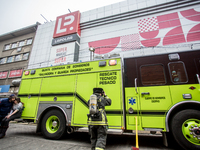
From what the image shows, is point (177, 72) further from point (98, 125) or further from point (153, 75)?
point (98, 125)

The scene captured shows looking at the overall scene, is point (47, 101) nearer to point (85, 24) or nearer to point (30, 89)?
point (30, 89)

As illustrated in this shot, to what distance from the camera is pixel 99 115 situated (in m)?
2.72

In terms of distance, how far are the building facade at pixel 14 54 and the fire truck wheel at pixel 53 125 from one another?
53.2 feet

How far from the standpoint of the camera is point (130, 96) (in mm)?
3648

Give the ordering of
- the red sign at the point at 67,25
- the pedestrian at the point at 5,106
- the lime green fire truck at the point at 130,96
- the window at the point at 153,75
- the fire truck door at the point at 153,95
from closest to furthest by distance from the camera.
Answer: the lime green fire truck at the point at 130,96, the fire truck door at the point at 153,95, the window at the point at 153,75, the pedestrian at the point at 5,106, the red sign at the point at 67,25

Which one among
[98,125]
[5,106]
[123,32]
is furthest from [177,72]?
[123,32]

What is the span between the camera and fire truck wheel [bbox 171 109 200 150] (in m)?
2.86

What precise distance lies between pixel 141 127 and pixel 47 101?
3.78 metres

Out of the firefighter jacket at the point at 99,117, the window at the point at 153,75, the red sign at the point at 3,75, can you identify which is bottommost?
the firefighter jacket at the point at 99,117

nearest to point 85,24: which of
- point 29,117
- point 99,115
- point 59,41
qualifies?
point 59,41

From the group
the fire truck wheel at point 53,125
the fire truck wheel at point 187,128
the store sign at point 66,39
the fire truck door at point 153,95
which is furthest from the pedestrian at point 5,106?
the store sign at point 66,39

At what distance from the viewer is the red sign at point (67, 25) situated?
15.3 meters

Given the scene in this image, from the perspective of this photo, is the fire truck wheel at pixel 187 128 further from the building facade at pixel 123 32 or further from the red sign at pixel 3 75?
the red sign at pixel 3 75

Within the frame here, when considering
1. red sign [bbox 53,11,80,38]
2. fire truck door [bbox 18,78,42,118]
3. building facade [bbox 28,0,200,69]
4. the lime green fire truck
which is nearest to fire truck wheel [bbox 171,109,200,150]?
the lime green fire truck
